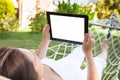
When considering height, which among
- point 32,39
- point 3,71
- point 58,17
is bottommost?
point 32,39

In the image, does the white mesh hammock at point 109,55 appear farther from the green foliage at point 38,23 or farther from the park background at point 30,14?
the green foliage at point 38,23

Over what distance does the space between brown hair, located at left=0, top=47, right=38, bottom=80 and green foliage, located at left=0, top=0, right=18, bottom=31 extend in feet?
14.4

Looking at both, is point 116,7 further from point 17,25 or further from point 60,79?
point 60,79

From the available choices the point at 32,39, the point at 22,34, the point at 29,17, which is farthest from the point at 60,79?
the point at 29,17

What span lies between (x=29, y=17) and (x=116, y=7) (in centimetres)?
141

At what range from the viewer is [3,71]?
1.06 metres

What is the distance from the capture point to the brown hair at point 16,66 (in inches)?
41.4

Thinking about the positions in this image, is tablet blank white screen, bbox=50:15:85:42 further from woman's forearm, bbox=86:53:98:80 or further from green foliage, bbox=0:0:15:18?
green foliage, bbox=0:0:15:18

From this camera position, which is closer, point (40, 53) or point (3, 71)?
point (3, 71)

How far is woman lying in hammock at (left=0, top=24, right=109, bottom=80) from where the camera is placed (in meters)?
1.06

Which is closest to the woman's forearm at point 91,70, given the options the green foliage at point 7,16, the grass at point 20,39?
the grass at point 20,39

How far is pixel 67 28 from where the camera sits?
1.83 m

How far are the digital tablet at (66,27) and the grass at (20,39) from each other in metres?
2.83

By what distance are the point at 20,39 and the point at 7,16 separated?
56 centimetres
